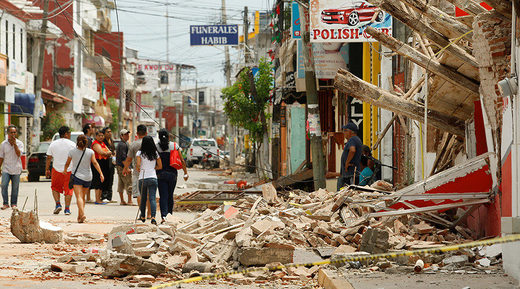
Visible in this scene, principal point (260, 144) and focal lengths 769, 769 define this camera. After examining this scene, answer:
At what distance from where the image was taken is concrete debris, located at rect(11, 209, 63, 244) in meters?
11.1

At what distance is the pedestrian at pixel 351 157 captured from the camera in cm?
1428

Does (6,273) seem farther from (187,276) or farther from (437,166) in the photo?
(437,166)

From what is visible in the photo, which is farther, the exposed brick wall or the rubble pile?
the rubble pile

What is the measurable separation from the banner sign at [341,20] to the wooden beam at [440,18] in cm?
612

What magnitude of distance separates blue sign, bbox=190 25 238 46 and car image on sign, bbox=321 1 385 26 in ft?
67.7

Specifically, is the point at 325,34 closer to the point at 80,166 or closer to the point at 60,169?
the point at 80,166

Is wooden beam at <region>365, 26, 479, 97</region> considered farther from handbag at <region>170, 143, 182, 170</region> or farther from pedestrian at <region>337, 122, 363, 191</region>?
handbag at <region>170, 143, 182, 170</region>

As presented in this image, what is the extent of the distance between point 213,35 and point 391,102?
2628cm

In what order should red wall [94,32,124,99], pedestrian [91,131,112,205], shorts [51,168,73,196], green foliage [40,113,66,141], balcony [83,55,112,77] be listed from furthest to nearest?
red wall [94,32,124,99] < balcony [83,55,112,77] < green foliage [40,113,66,141] < pedestrian [91,131,112,205] < shorts [51,168,73,196]

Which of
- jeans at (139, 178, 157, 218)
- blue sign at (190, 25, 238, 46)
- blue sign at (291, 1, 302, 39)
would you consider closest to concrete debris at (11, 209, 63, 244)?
jeans at (139, 178, 157, 218)

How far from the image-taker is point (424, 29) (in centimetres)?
962

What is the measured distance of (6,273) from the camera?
8414 millimetres

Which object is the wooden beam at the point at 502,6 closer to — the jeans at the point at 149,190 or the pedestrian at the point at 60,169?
the jeans at the point at 149,190

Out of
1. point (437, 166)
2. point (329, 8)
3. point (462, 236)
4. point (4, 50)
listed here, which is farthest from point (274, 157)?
point (462, 236)
